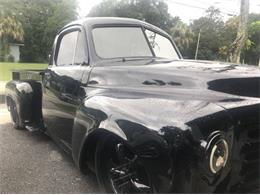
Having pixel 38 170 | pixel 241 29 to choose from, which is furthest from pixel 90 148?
pixel 241 29

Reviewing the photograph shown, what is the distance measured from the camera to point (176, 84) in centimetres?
271

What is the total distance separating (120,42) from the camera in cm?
379

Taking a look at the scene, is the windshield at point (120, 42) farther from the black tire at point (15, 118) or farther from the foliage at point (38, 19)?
the foliage at point (38, 19)

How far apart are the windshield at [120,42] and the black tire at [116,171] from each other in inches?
46.4

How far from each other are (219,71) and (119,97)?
870 mm

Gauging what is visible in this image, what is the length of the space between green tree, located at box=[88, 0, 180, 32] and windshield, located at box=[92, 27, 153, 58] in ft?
7.51

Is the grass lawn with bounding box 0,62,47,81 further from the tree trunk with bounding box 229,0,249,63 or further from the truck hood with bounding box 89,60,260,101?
the tree trunk with bounding box 229,0,249,63

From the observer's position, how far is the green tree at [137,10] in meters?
6.68

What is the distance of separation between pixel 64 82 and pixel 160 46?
132 centimetres

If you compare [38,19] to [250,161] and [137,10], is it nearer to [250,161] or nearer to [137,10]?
[137,10]

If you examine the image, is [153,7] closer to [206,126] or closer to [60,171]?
[60,171]

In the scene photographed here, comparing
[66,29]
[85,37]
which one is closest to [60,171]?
[85,37]

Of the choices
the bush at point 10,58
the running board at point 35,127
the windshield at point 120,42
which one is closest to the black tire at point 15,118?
the running board at point 35,127

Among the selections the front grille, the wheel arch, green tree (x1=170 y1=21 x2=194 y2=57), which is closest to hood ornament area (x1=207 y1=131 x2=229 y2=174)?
the front grille
